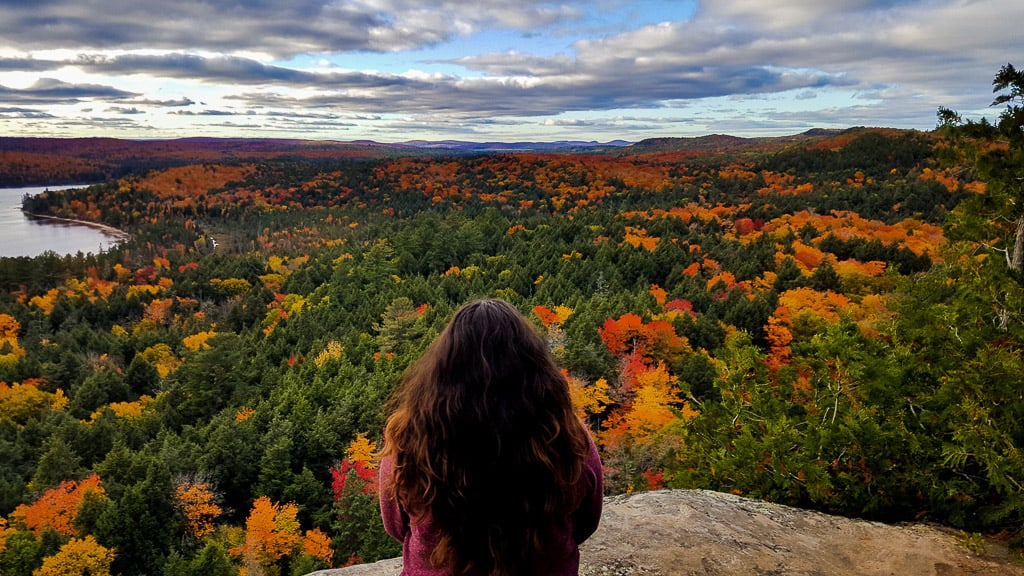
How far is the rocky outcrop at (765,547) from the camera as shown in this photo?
277 inches

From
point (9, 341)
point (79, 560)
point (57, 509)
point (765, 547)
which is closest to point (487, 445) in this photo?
point (765, 547)

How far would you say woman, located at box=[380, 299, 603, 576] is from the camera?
3.11 meters

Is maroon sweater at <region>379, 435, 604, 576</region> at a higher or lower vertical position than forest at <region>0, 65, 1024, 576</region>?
higher

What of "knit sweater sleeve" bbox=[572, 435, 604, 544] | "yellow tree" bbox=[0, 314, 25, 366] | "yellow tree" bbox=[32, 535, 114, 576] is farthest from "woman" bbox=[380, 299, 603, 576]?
"yellow tree" bbox=[0, 314, 25, 366]

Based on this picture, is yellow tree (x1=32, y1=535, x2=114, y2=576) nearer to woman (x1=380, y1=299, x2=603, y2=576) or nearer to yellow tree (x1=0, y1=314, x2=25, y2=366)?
woman (x1=380, y1=299, x2=603, y2=576)

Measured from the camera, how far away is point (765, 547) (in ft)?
24.9

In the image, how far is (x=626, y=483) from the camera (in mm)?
28266

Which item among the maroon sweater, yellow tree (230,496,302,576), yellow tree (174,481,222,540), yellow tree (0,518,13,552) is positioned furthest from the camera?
yellow tree (174,481,222,540)

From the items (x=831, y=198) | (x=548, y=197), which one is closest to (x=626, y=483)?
(x=831, y=198)

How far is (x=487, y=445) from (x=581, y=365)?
3760cm

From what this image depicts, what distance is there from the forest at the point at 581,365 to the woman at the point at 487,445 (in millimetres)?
6708

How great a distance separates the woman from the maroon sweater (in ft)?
0.24

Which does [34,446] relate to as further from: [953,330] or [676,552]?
[953,330]

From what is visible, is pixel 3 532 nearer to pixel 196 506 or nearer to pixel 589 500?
pixel 196 506
